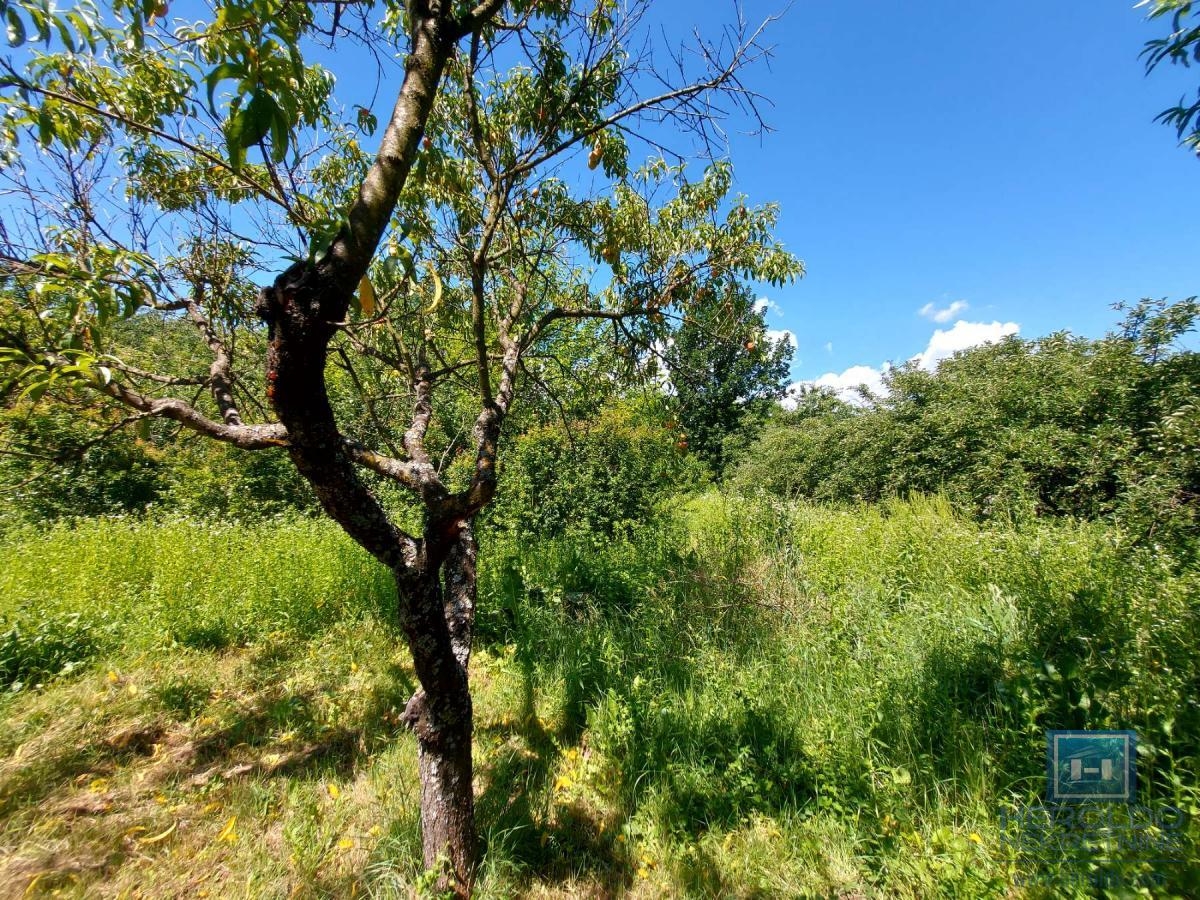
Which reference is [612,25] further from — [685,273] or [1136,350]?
[1136,350]

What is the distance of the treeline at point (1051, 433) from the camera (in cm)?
445

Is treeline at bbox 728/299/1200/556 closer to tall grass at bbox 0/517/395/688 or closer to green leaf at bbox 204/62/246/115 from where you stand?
tall grass at bbox 0/517/395/688

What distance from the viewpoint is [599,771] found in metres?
2.62

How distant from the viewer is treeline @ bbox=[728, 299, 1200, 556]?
14.6 feet

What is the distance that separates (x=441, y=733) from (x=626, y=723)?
1362 millimetres

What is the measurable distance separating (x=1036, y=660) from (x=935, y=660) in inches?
19.0

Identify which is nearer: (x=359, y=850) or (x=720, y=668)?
(x=359, y=850)

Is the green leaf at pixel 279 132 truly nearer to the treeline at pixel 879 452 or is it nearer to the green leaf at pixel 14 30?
the green leaf at pixel 14 30

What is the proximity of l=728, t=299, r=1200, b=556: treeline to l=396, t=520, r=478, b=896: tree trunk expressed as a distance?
228 inches

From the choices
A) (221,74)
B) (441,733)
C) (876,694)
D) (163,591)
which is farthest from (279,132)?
(163,591)

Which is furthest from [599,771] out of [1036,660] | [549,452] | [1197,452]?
[1197,452]

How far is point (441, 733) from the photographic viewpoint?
71.1 inches

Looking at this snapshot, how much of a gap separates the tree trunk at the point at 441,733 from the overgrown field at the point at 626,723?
17cm

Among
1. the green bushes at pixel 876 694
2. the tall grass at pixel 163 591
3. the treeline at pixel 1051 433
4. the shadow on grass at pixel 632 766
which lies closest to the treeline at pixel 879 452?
the treeline at pixel 1051 433
